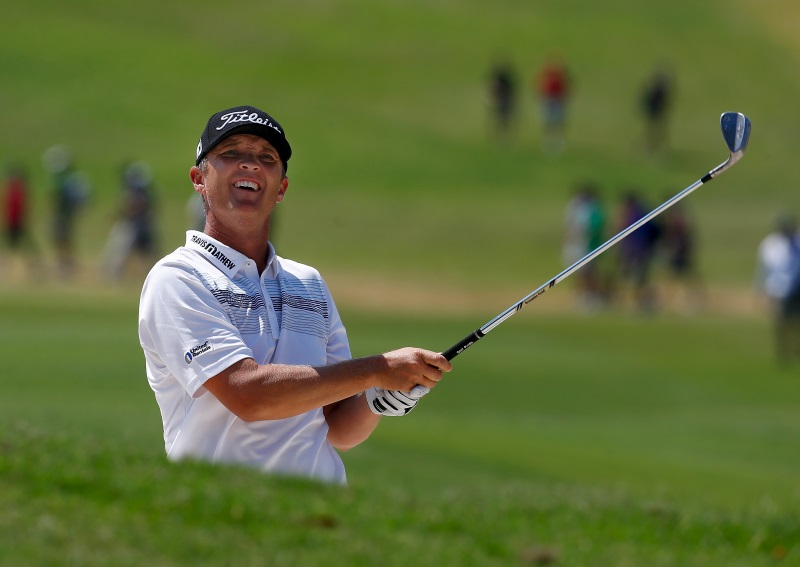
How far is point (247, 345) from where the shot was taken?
5297mm

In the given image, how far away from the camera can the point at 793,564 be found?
6059mm

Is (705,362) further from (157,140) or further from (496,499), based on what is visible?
(157,140)

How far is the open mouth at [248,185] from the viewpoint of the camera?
17.6 ft

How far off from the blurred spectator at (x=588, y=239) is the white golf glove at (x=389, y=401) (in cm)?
2533

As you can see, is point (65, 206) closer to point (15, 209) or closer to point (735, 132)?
point (15, 209)

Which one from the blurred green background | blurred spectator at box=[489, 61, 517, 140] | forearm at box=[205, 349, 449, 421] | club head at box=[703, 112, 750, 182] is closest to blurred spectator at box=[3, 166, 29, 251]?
the blurred green background

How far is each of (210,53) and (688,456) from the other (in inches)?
1620

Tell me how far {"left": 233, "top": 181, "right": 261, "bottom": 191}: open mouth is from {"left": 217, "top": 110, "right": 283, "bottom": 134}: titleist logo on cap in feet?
0.69

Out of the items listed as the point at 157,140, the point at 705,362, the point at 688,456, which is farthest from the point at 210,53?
the point at 688,456

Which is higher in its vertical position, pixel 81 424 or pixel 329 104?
pixel 329 104

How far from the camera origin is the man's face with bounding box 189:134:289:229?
17.6 ft

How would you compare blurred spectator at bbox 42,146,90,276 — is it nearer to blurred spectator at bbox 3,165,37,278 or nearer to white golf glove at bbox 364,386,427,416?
blurred spectator at bbox 3,165,37,278

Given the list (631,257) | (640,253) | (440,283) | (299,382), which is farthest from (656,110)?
(299,382)

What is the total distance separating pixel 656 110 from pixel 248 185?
43726mm
